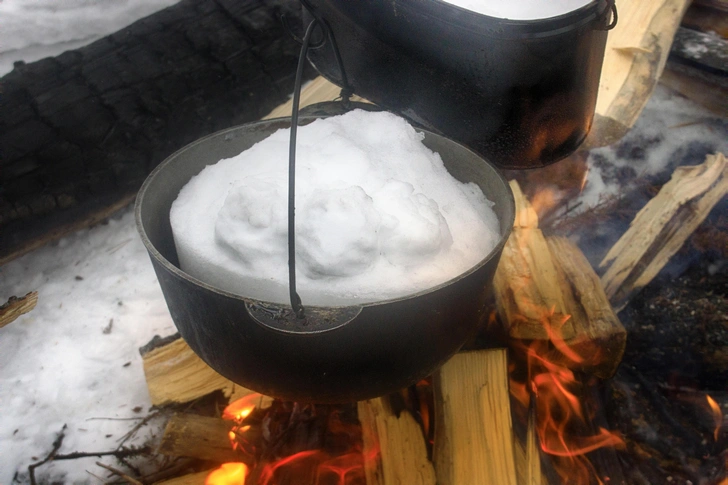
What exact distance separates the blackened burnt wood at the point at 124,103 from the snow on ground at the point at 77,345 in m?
0.14

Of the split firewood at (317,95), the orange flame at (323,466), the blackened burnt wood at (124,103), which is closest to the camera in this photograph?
the orange flame at (323,466)

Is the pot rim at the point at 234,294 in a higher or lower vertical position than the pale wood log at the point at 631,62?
higher

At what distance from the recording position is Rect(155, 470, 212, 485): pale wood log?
5.74ft

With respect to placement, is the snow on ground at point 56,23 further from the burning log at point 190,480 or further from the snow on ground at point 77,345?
the burning log at point 190,480

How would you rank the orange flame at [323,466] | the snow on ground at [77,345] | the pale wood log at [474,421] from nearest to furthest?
the pale wood log at [474,421] → the orange flame at [323,466] → the snow on ground at [77,345]

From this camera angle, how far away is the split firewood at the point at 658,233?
220 cm

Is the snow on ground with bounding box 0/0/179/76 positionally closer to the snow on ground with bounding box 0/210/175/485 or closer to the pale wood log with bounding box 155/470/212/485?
the snow on ground with bounding box 0/210/175/485

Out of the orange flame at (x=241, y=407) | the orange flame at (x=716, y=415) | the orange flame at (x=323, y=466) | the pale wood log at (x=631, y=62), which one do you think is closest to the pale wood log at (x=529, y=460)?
the orange flame at (x=323, y=466)

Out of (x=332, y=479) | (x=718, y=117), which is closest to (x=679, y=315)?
(x=718, y=117)

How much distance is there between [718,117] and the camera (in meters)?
2.83

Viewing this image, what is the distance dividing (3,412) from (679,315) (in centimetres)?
251

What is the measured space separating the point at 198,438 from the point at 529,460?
101 cm

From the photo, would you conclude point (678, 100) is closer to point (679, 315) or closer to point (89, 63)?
point (679, 315)

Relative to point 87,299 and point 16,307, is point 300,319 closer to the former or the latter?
point 16,307
